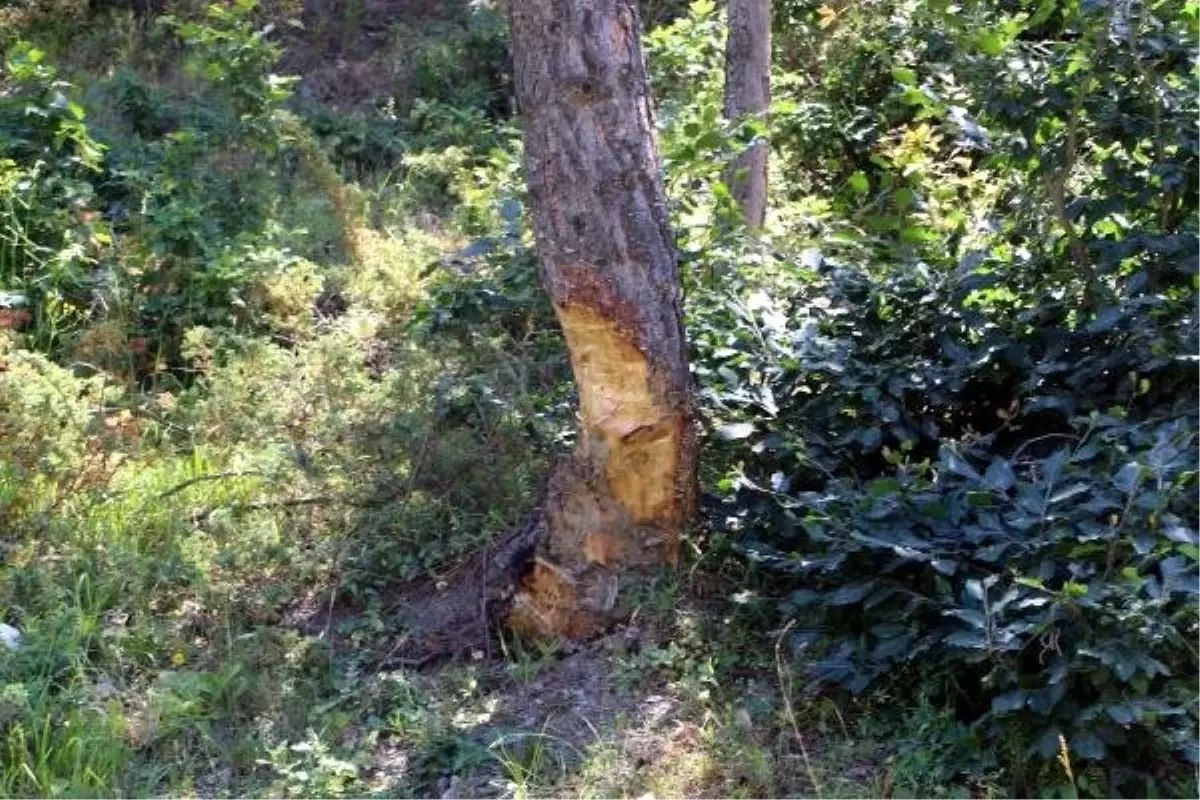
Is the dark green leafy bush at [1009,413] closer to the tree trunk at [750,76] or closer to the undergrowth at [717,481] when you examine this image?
the undergrowth at [717,481]

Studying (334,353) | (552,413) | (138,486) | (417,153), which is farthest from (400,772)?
(417,153)

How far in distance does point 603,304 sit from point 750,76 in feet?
9.96

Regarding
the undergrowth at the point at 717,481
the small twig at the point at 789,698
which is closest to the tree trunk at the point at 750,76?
the undergrowth at the point at 717,481

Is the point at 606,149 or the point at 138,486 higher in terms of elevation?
the point at 606,149

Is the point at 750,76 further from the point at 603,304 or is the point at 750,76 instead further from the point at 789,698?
the point at 789,698

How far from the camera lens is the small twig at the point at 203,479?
612cm

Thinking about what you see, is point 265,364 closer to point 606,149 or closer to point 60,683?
point 60,683

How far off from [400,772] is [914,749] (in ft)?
5.06

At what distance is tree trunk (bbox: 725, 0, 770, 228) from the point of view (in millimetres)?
7387

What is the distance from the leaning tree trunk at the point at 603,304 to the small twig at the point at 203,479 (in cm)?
164

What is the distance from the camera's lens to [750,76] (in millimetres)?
7434

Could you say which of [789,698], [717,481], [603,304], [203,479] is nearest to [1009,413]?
[717,481]

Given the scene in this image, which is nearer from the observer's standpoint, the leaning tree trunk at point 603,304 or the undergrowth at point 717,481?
the undergrowth at point 717,481

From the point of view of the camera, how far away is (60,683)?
498 cm
